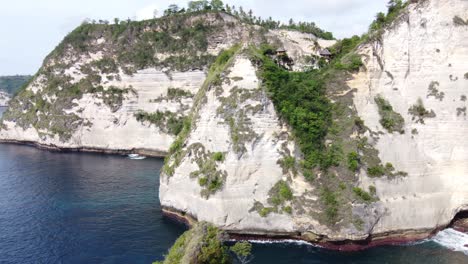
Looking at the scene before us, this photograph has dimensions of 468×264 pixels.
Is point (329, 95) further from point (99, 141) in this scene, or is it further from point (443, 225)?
point (99, 141)

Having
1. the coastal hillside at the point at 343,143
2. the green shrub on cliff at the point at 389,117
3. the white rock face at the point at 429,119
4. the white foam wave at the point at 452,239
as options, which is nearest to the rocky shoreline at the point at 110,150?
the coastal hillside at the point at 343,143

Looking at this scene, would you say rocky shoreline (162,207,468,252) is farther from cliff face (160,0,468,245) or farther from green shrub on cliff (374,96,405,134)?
green shrub on cliff (374,96,405,134)

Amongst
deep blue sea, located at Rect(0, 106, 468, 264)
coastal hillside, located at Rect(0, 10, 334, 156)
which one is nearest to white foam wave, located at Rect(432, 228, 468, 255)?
deep blue sea, located at Rect(0, 106, 468, 264)

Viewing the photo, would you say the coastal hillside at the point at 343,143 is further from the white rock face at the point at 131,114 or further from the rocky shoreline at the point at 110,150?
the white rock face at the point at 131,114

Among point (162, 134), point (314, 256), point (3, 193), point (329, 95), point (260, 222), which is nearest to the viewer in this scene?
point (314, 256)

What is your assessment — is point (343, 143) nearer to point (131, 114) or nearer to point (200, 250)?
point (200, 250)

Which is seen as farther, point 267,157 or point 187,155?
point 187,155

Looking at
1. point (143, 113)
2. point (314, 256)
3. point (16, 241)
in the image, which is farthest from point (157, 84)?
point (314, 256)
